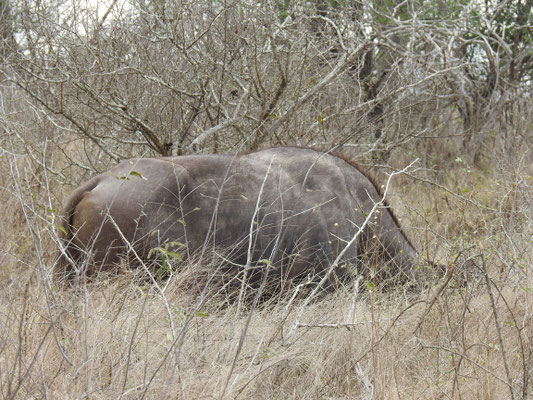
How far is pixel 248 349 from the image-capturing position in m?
3.06

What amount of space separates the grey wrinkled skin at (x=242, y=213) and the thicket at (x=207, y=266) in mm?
243

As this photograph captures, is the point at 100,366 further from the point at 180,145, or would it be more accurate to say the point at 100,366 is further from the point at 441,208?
the point at 441,208

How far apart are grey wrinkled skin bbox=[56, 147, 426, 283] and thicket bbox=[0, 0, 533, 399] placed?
24 centimetres

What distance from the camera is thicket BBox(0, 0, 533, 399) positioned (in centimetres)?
262

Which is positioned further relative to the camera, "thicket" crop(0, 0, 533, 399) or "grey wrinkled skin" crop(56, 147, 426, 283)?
"grey wrinkled skin" crop(56, 147, 426, 283)

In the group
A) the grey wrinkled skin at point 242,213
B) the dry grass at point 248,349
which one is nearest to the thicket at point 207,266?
the dry grass at point 248,349

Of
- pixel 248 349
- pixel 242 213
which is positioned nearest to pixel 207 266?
pixel 242 213

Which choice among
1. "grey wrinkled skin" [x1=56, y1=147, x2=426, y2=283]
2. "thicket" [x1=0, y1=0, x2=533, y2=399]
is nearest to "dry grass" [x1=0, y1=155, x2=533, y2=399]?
"thicket" [x1=0, y1=0, x2=533, y2=399]

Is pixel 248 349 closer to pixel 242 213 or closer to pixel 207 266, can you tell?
pixel 207 266

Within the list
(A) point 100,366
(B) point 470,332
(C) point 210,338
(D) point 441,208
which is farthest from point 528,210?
(A) point 100,366

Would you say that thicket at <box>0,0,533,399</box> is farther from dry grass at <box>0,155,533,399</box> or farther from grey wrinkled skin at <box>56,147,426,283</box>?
grey wrinkled skin at <box>56,147,426,283</box>

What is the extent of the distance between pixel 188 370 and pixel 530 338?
70.7 inches

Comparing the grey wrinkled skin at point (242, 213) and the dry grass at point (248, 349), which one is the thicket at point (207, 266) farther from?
the grey wrinkled skin at point (242, 213)

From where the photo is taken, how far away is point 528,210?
171 inches
